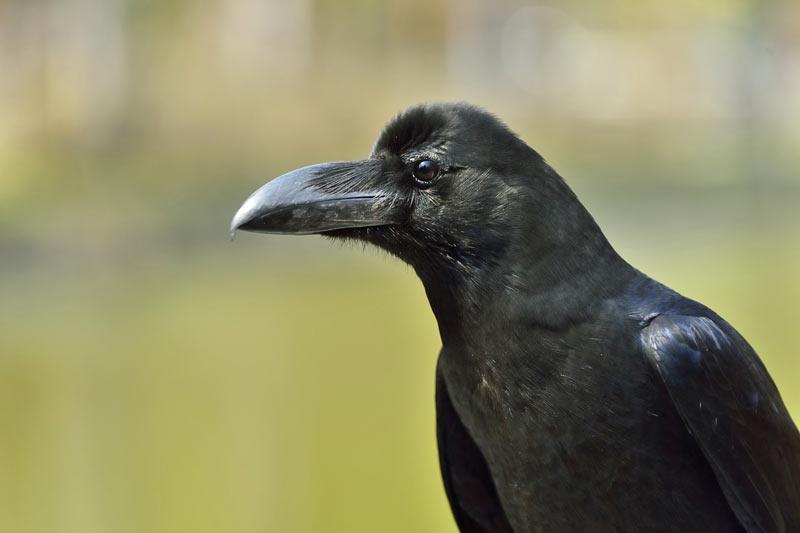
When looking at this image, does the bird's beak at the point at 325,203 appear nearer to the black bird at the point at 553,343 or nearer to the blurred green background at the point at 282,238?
the black bird at the point at 553,343

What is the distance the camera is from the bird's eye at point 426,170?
2771mm

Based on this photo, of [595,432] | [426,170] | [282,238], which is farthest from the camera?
[282,238]

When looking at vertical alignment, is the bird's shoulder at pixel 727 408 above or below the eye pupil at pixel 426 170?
below

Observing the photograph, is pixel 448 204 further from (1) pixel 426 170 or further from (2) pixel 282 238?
(2) pixel 282 238

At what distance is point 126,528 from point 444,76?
34.5 feet

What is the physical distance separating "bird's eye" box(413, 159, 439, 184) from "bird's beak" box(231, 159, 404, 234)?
7 centimetres

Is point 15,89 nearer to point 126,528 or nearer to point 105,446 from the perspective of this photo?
point 105,446

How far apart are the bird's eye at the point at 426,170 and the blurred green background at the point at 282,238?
119 centimetres

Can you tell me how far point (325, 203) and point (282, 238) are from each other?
980cm

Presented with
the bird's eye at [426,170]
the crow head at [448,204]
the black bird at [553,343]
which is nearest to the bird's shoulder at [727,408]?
the black bird at [553,343]

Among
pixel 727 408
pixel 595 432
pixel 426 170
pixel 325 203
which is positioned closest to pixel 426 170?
pixel 426 170

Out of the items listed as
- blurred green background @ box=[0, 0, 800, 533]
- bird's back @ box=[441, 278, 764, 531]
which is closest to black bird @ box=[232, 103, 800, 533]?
bird's back @ box=[441, 278, 764, 531]

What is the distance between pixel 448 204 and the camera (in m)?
2.77

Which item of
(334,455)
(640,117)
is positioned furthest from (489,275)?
(640,117)
